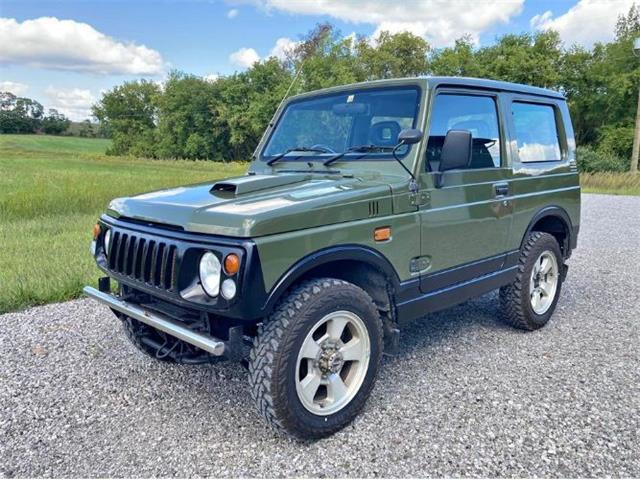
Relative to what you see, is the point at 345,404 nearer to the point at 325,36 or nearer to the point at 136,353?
the point at 136,353

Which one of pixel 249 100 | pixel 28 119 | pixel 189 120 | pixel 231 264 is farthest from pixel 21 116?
pixel 231 264

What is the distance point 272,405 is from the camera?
2.53 m

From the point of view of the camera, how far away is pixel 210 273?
2.48 m

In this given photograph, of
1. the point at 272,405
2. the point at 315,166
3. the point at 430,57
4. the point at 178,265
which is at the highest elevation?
the point at 430,57

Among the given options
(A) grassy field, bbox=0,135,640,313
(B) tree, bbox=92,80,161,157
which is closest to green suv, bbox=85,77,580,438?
(A) grassy field, bbox=0,135,640,313

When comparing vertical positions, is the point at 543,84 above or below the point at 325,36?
below

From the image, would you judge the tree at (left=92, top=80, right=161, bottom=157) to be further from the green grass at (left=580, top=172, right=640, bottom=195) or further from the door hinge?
the door hinge

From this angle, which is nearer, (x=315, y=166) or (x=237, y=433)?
(x=237, y=433)

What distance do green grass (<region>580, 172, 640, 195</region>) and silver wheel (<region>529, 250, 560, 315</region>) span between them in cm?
1812

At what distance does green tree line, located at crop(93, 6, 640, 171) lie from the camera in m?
34.5

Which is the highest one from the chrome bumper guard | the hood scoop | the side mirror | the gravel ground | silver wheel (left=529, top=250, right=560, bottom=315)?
the side mirror

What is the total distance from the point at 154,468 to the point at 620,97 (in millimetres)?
39690

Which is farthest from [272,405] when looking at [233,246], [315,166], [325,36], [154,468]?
[325,36]

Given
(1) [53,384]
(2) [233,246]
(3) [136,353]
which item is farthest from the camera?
(3) [136,353]
